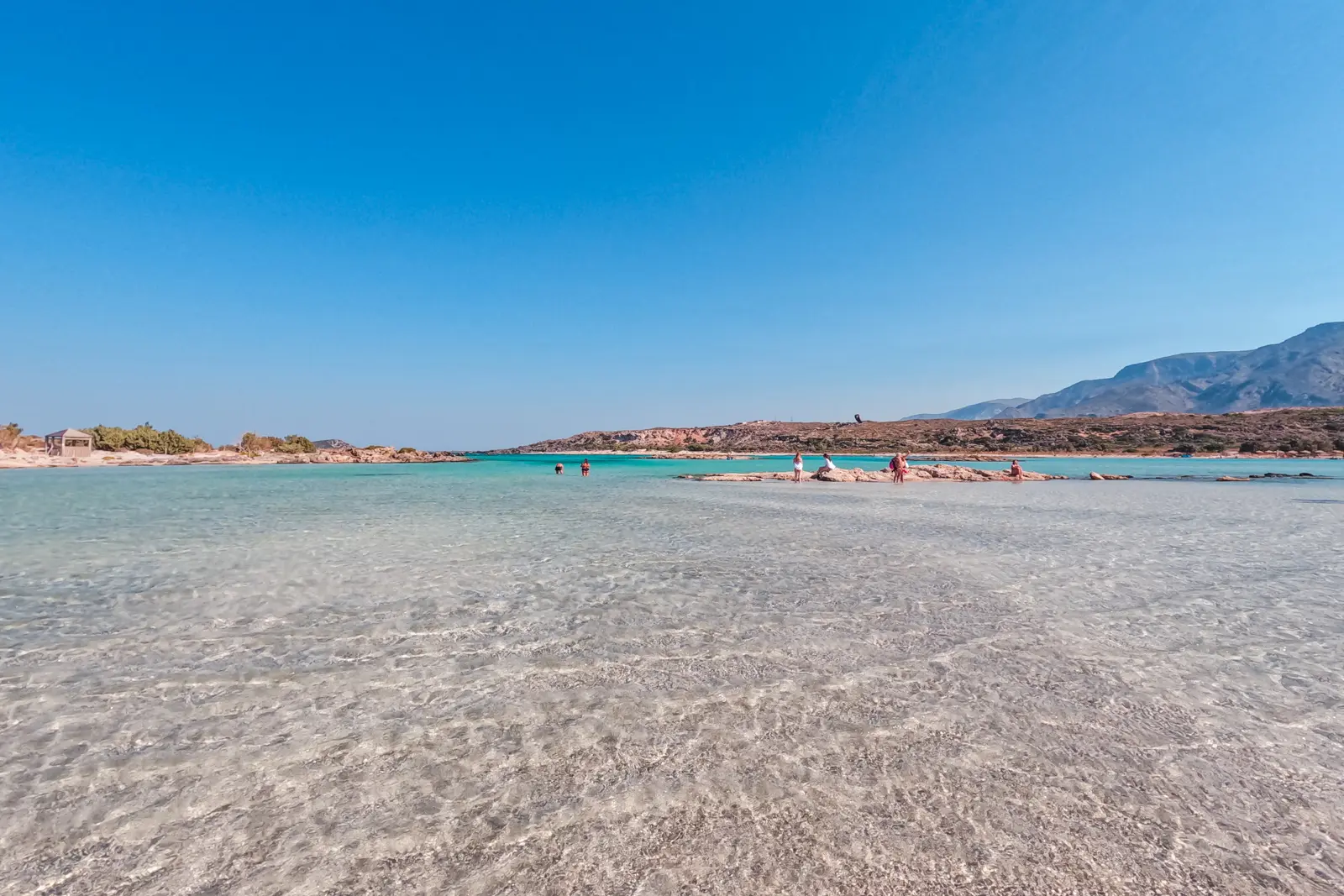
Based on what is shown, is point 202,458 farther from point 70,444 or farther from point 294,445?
point 294,445

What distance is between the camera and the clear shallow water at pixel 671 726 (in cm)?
307

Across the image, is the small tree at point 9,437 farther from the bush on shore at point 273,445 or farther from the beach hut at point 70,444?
the bush on shore at point 273,445

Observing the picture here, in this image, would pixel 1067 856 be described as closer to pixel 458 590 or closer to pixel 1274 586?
pixel 458 590

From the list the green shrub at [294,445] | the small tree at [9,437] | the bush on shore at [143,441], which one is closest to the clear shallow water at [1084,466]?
the green shrub at [294,445]

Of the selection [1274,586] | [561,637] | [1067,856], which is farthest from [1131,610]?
[561,637]

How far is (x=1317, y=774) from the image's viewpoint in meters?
3.90

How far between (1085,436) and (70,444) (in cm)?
15138

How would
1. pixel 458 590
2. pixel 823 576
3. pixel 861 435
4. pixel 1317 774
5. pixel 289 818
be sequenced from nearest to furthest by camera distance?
pixel 289 818 → pixel 1317 774 → pixel 458 590 → pixel 823 576 → pixel 861 435

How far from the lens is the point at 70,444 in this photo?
73188 mm

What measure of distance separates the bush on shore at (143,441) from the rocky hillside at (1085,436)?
9783cm

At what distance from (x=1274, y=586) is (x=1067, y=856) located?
9.97 metres

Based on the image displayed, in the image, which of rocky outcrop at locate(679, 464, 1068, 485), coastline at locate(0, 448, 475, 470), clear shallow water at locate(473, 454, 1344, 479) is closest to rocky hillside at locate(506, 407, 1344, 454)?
clear shallow water at locate(473, 454, 1344, 479)

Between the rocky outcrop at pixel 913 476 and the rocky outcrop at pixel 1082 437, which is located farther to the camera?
the rocky outcrop at pixel 1082 437

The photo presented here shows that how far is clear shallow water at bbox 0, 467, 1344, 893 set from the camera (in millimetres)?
3072
